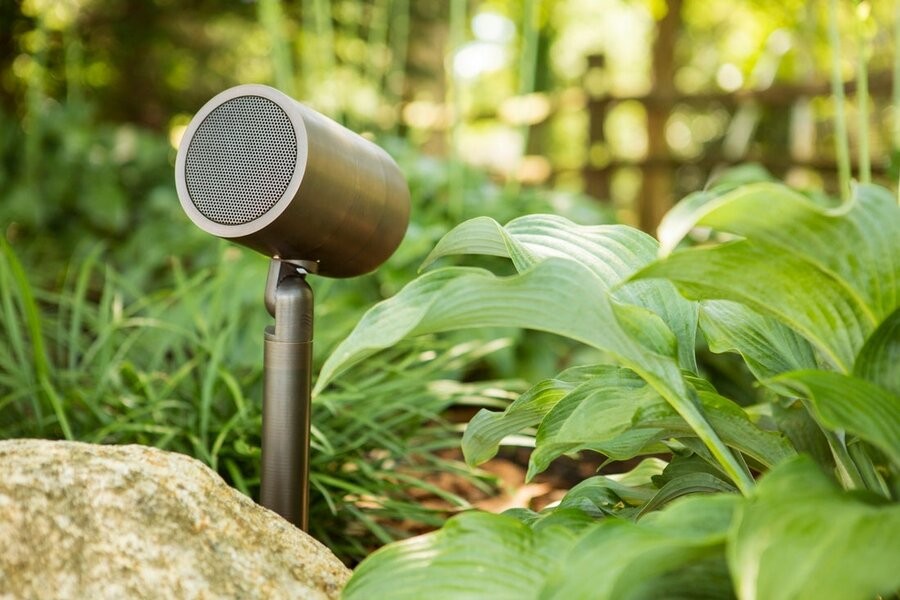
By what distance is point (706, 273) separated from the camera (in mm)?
709

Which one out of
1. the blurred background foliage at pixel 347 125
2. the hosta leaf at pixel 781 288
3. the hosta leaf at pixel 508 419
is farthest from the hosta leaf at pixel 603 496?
the blurred background foliage at pixel 347 125

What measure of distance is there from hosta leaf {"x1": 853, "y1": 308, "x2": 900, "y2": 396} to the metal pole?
61 centimetres

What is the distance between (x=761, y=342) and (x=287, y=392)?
1.84ft

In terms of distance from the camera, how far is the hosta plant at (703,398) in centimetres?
61

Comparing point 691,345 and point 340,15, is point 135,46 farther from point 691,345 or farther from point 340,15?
point 691,345

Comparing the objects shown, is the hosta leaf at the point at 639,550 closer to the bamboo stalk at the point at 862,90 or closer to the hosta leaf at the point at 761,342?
the hosta leaf at the point at 761,342

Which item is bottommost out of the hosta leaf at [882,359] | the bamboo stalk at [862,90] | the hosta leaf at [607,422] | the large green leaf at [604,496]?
the large green leaf at [604,496]

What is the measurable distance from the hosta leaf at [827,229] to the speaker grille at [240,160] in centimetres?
47

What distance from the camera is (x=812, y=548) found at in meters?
0.58

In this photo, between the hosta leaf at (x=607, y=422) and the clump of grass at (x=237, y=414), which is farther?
the clump of grass at (x=237, y=414)

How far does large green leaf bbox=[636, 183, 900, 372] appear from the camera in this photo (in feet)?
2.09

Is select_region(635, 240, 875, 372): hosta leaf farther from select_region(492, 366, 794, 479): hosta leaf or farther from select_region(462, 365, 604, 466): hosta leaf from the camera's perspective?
select_region(462, 365, 604, 466): hosta leaf

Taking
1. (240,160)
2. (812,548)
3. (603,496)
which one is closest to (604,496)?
(603,496)

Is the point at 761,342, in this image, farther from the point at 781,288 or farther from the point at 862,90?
the point at 862,90
